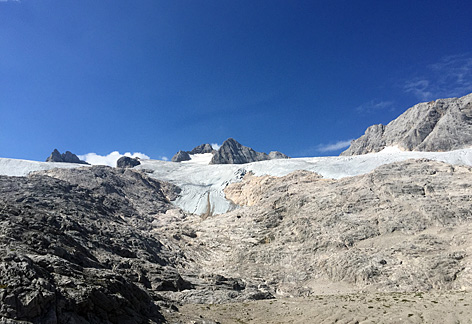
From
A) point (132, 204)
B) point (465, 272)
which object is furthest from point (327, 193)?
point (132, 204)

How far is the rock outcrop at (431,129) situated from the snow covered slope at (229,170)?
109 feet

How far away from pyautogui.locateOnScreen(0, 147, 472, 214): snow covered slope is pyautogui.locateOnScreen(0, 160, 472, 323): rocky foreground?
30.0ft

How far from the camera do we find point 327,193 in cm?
8044

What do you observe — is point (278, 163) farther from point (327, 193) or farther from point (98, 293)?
point (98, 293)

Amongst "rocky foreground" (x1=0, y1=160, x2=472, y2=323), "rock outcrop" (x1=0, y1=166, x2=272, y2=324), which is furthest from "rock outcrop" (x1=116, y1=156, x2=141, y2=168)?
"rocky foreground" (x1=0, y1=160, x2=472, y2=323)

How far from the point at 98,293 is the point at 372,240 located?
53976mm

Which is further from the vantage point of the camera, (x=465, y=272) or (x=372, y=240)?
(x=372, y=240)

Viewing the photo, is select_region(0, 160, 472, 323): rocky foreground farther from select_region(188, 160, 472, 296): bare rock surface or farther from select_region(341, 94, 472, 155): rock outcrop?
select_region(341, 94, 472, 155): rock outcrop

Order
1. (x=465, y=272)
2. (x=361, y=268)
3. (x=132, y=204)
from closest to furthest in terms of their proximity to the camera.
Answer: (x=465, y=272) → (x=361, y=268) → (x=132, y=204)

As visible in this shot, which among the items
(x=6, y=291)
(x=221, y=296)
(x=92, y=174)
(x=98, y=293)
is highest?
(x=92, y=174)

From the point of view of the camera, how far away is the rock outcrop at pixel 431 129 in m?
144

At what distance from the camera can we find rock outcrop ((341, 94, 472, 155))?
473 feet

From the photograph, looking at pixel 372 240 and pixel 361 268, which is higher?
pixel 372 240

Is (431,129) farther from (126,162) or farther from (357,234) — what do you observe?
(126,162)
